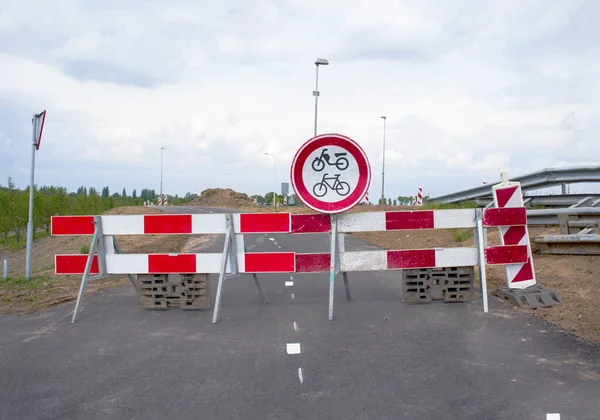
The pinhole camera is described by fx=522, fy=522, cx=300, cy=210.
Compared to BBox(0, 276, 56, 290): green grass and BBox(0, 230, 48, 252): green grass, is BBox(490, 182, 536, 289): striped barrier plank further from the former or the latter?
BBox(0, 230, 48, 252): green grass

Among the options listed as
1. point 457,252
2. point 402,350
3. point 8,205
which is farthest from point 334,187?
point 8,205

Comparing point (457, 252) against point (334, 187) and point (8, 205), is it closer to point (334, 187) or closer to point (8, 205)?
point (334, 187)

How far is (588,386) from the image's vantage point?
173 inches

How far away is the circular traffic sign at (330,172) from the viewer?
7.43 m

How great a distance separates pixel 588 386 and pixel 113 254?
20.6ft

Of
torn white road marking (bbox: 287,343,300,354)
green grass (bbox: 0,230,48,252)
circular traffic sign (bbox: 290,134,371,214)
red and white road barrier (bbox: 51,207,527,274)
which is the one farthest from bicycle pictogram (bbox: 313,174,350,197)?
green grass (bbox: 0,230,48,252)

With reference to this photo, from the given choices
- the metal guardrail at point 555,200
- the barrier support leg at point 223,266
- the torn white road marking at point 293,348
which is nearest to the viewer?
the torn white road marking at point 293,348

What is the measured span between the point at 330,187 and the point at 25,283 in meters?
→ 7.61

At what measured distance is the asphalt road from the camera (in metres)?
4.05

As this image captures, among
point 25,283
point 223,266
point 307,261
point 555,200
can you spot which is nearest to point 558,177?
point 555,200

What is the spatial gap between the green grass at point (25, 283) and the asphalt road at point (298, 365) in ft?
11.2

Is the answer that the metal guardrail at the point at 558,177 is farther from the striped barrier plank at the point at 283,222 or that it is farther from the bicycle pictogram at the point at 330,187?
the bicycle pictogram at the point at 330,187

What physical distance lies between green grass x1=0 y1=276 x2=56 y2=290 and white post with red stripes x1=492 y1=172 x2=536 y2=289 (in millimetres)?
8776

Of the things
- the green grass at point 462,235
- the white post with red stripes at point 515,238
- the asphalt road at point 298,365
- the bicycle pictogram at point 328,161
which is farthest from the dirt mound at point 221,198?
the asphalt road at point 298,365
